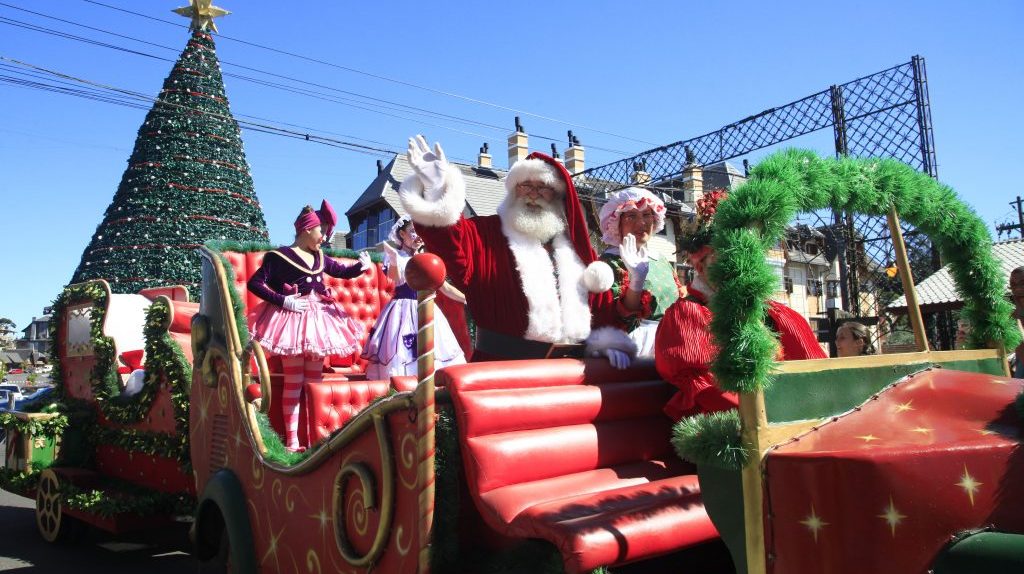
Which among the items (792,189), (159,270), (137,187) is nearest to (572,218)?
(792,189)

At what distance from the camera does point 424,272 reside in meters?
2.04

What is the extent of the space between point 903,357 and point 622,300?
4.78ft

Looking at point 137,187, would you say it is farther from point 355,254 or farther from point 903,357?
point 903,357

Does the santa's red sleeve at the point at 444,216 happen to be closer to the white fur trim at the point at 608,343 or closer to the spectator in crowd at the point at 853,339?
the white fur trim at the point at 608,343

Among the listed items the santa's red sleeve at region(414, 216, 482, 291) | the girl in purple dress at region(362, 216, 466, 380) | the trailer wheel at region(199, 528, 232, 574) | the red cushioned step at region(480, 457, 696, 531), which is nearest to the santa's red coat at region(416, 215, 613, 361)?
the santa's red sleeve at region(414, 216, 482, 291)

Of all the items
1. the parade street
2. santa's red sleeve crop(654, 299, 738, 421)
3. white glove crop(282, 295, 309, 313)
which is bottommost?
the parade street

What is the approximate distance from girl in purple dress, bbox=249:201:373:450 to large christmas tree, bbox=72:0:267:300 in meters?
6.60

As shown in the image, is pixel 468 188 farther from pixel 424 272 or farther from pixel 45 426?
pixel 424 272

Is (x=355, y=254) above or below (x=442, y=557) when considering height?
above

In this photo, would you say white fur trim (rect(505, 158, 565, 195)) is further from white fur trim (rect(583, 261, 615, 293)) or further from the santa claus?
white fur trim (rect(583, 261, 615, 293))

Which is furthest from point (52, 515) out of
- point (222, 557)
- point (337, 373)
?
point (222, 557)

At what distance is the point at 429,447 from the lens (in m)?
2.02

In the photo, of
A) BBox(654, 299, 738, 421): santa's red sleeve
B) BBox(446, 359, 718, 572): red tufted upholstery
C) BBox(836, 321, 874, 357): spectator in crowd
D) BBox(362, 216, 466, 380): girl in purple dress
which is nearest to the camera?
BBox(446, 359, 718, 572): red tufted upholstery

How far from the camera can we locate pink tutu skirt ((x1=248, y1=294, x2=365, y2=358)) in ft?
12.9
